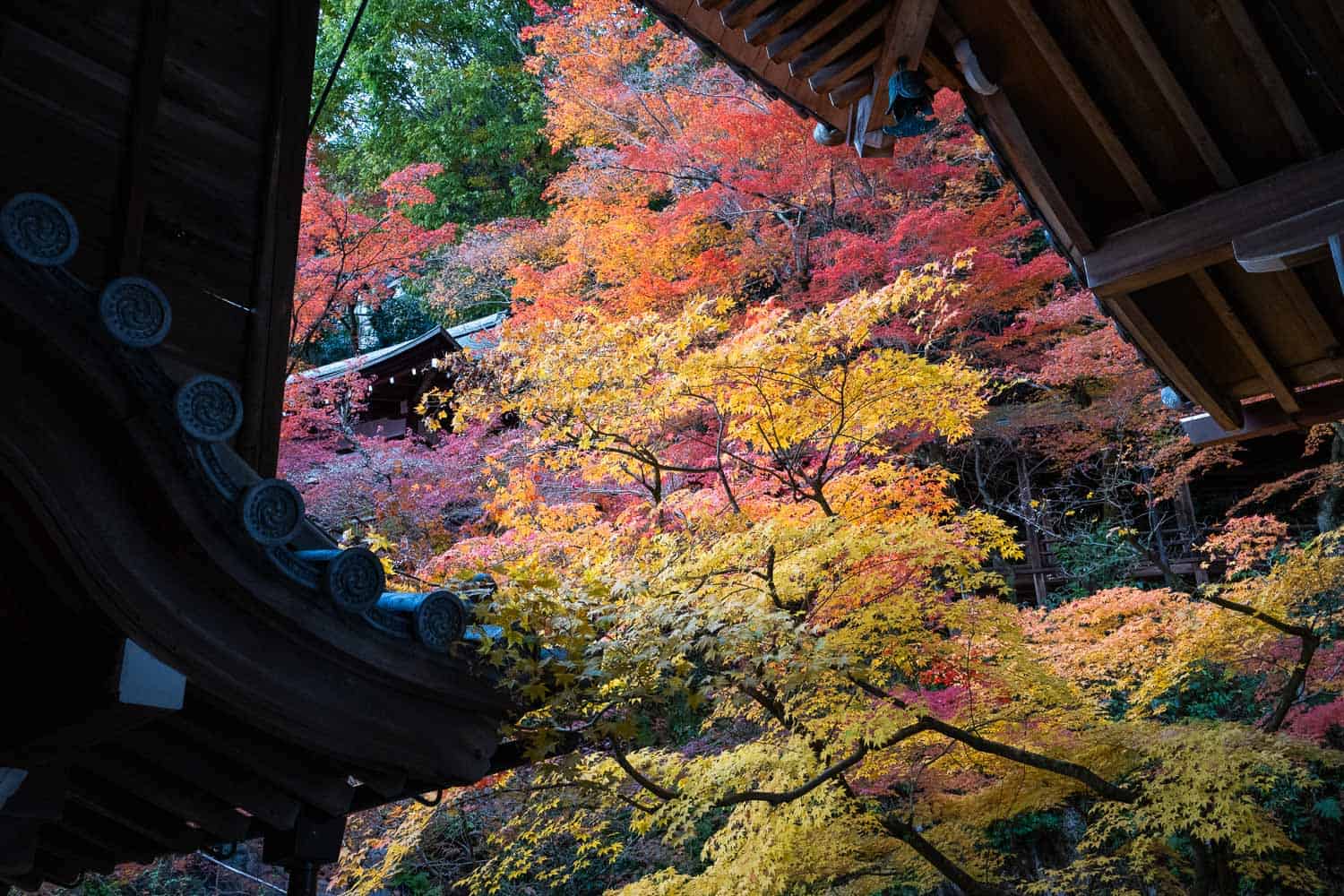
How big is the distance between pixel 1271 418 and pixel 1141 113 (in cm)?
217

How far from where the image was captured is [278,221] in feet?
10.6

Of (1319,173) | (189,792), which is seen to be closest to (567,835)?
(189,792)

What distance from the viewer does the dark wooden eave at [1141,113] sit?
269cm

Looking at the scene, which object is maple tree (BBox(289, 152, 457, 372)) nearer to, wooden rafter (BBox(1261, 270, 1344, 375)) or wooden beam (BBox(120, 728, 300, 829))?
wooden beam (BBox(120, 728, 300, 829))

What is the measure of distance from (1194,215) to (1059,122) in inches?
20.5

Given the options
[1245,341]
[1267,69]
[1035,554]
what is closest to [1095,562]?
[1035,554]

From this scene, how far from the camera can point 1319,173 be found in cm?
273

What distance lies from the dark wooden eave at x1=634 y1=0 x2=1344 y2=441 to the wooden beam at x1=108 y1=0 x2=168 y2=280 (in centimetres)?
160

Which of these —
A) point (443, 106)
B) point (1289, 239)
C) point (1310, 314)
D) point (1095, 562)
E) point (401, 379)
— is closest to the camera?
point (1289, 239)

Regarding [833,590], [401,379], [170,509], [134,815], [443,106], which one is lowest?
[134,815]

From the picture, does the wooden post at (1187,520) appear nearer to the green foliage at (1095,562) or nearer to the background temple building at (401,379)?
the green foliage at (1095,562)

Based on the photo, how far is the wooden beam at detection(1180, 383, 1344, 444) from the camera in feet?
14.1

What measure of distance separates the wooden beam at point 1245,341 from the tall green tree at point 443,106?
16946 millimetres

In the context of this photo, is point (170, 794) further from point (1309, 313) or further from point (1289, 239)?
point (1309, 313)
